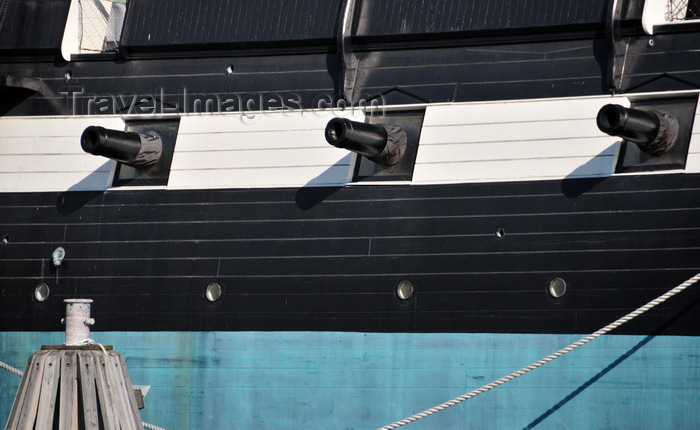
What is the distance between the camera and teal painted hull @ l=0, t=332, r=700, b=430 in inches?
398

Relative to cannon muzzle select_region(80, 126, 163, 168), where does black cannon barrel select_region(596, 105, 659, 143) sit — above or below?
above

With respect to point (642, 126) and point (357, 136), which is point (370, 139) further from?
point (642, 126)

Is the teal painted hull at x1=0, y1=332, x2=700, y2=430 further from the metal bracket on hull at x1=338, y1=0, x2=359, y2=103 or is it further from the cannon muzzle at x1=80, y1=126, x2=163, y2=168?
the metal bracket on hull at x1=338, y1=0, x2=359, y2=103

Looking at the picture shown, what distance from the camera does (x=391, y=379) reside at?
11.0m

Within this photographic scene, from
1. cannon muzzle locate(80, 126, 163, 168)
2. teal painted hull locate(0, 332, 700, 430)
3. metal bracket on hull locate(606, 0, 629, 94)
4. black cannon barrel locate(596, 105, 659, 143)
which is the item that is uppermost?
metal bracket on hull locate(606, 0, 629, 94)

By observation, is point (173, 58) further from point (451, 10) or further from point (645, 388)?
point (645, 388)

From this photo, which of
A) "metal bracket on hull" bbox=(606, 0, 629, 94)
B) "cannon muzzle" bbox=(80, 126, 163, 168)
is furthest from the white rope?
"cannon muzzle" bbox=(80, 126, 163, 168)

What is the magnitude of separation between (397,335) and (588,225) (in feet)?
6.74

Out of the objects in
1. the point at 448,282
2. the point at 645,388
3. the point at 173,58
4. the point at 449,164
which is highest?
the point at 173,58

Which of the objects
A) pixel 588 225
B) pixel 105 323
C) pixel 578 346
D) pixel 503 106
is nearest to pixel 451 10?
pixel 503 106

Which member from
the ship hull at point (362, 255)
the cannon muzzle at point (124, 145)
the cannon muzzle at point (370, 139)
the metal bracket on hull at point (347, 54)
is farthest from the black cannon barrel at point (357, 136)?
the cannon muzzle at point (124, 145)

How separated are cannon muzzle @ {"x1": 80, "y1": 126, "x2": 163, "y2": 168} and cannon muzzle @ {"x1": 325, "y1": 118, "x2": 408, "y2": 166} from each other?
2.35 metres

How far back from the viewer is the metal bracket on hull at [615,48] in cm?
1062

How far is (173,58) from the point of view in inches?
492
